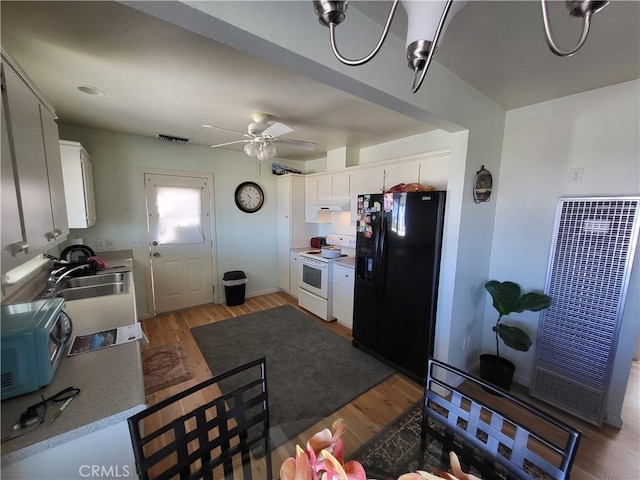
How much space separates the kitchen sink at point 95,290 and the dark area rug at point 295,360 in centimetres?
110

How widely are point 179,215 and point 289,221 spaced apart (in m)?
1.66

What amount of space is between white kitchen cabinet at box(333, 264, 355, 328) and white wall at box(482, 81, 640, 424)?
4.79 feet

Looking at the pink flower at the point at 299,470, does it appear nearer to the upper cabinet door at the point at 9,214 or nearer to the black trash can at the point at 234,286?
the upper cabinet door at the point at 9,214

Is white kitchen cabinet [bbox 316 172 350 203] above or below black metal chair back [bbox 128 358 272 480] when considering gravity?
above

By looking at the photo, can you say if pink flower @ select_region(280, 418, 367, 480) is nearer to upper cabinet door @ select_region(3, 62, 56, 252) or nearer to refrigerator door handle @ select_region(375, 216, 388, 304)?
upper cabinet door @ select_region(3, 62, 56, 252)

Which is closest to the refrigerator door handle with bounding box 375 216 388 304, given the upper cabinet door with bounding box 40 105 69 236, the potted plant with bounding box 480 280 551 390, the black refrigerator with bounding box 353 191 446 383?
the black refrigerator with bounding box 353 191 446 383

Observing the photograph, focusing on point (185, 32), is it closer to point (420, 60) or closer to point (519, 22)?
point (420, 60)

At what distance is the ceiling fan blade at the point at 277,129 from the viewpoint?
2170mm

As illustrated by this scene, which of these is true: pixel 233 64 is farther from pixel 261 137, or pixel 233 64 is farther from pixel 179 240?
pixel 179 240

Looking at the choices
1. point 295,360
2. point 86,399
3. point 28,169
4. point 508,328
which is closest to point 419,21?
point 28,169

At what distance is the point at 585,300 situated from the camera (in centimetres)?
199

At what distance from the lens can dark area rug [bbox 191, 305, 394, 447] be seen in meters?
2.12

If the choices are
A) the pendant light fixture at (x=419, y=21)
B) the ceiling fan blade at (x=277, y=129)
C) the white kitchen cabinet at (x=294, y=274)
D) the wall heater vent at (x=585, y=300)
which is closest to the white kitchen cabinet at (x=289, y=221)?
the white kitchen cabinet at (x=294, y=274)

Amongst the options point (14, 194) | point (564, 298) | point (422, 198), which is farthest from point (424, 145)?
point (14, 194)
